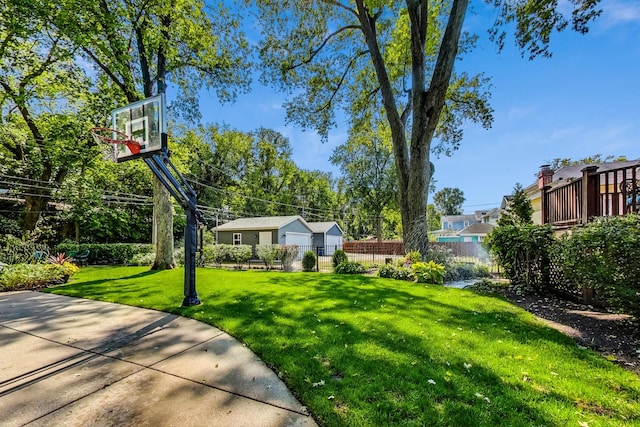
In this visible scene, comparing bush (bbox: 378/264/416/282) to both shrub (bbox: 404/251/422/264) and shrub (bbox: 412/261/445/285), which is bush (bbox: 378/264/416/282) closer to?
shrub (bbox: 412/261/445/285)

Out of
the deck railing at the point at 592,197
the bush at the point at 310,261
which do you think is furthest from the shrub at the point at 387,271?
the deck railing at the point at 592,197

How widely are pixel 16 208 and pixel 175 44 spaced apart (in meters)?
16.6

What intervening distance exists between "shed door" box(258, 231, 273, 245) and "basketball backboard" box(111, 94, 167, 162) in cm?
1767

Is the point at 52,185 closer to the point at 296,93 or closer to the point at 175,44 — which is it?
the point at 175,44

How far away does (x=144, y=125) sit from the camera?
6.10 m

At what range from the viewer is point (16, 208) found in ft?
60.2

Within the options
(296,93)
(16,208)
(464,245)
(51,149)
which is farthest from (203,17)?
(464,245)

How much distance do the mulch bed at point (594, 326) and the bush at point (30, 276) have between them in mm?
11352

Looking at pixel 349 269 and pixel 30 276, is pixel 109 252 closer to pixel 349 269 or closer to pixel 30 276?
pixel 30 276

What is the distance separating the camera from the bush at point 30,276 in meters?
7.23

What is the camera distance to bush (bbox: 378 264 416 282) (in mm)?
8698

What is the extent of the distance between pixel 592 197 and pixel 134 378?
8400mm

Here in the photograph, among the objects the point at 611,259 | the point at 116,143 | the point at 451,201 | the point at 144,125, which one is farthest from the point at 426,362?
the point at 451,201

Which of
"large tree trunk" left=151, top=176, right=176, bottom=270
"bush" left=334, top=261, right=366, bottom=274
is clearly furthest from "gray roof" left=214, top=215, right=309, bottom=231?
"bush" left=334, top=261, right=366, bottom=274
